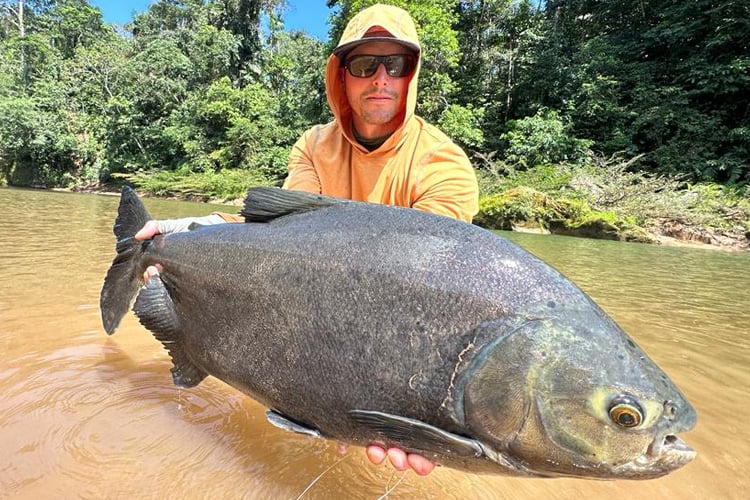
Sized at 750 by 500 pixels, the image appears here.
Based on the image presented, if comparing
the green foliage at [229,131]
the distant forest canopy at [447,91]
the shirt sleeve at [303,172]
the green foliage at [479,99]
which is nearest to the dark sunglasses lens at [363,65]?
the shirt sleeve at [303,172]

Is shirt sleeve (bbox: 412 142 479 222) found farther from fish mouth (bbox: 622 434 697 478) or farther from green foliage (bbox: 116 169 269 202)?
green foliage (bbox: 116 169 269 202)

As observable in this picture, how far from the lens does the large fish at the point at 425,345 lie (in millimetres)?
1253

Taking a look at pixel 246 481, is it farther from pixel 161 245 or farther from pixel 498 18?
pixel 498 18

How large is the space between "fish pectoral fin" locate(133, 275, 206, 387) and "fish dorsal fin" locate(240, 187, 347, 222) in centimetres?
61

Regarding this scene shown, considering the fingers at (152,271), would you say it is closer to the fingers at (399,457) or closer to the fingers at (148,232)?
the fingers at (148,232)

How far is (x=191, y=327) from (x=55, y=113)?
3719 cm

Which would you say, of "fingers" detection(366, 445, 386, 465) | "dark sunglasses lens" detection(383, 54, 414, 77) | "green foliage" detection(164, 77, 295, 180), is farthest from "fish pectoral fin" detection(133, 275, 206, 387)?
"green foliage" detection(164, 77, 295, 180)

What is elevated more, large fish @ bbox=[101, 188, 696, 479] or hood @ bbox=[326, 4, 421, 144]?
hood @ bbox=[326, 4, 421, 144]

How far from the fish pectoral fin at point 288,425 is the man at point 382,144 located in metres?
1.25

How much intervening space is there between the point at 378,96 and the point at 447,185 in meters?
0.70

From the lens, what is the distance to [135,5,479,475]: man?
2611mm

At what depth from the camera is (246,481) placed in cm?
211

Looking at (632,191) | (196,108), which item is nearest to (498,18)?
(632,191)

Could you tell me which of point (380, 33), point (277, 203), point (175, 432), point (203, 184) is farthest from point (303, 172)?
point (203, 184)
